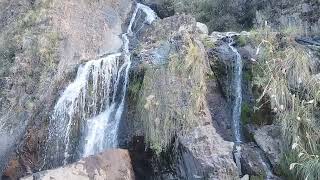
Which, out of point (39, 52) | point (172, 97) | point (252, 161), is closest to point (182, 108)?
point (172, 97)

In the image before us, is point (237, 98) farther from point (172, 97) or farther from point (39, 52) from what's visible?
point (39, 52)

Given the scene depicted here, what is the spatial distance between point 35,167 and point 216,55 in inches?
175

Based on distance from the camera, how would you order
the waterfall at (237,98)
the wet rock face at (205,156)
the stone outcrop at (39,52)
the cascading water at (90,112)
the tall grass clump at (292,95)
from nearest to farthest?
the tall grass clump at (292,95) → the wet rock face at (205,156) → the waterfall at (237,98) → the cascading water at (90,112) → the stone outcrop at (39,52)

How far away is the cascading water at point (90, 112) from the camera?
9.34m

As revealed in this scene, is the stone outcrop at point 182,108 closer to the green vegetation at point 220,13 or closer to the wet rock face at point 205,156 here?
the wet rock face at point 205,156

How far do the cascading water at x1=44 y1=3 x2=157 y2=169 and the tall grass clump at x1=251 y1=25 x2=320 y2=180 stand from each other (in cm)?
301

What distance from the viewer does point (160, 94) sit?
851 cm

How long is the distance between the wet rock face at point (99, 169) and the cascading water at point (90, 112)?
39.0 inches

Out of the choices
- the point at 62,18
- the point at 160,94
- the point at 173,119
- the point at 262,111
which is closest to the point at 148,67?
the point at 160,94

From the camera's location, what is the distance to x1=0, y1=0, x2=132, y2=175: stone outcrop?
9.92 m

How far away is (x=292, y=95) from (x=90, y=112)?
4.34 m

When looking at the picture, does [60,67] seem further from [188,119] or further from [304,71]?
[304,71]

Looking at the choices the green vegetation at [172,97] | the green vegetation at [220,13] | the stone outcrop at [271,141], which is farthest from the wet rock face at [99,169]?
the green vegetation at [220,13]

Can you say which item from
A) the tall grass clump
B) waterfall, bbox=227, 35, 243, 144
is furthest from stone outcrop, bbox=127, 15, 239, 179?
the tall grass clump
